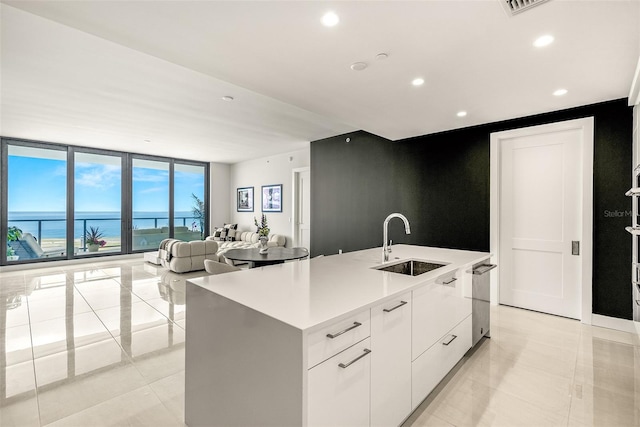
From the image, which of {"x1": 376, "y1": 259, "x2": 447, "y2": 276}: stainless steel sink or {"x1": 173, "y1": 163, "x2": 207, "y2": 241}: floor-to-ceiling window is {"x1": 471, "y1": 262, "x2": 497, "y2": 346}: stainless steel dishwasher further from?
{"x1": 173, "y1": 163, "x2": 207, "y2": 241}: floor-to-ceiling window

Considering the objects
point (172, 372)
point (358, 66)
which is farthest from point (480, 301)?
point (172, 372)

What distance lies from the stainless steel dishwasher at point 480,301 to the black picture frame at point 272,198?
549 centimetres

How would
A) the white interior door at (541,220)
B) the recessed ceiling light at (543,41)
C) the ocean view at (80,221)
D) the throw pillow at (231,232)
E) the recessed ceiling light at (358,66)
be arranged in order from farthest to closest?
1. the throw pillow at (231,232)
2. the ocean view at (80,221)
3. the white interior door at (541,220)
4. the recessed ceiling light at (358,66)
5. the recessed ceiling light at (543,41)

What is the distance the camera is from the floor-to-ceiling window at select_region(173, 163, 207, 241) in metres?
8.49

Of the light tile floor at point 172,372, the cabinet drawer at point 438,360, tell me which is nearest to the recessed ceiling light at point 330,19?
the cabinet drawer at point 438,360

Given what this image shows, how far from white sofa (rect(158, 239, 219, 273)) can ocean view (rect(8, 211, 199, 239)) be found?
223 cm

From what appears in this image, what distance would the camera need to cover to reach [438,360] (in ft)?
6.54

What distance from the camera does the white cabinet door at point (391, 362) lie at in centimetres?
142

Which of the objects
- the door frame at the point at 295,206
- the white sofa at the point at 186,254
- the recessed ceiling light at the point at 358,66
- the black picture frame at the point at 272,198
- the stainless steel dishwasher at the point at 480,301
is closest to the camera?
the recessed ceiling light at the point at 358,66

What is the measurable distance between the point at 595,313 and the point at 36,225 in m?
9.72

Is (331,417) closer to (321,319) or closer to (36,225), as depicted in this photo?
(321,319)

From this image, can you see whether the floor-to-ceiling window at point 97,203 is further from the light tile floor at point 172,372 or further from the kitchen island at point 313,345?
the kitchen island at point 313,345

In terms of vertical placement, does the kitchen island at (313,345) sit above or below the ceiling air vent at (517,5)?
below

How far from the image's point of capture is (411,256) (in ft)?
8.96
